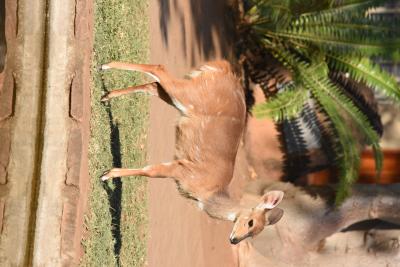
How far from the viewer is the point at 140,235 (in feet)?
23.5

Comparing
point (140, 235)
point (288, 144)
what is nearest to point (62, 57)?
point (140, 235)

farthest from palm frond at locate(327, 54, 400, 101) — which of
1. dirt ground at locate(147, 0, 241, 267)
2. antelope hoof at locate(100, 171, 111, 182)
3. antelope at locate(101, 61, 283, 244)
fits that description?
antelope hoof at locate(100, 171, 111, 182)

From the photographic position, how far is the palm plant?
9.23 m

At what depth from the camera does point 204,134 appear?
5.88m

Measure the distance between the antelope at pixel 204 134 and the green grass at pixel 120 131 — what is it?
202 mm

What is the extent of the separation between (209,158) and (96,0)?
5.79 feet

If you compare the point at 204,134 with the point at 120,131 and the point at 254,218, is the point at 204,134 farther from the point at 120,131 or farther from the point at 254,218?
the point at 120,131

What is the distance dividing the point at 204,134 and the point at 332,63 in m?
4.59

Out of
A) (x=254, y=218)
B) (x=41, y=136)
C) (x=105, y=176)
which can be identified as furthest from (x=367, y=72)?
(x=41, y=136)

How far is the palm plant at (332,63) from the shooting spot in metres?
9.23

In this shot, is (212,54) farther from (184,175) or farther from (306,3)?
(184,175)

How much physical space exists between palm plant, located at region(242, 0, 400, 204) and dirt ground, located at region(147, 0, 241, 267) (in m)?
0.73

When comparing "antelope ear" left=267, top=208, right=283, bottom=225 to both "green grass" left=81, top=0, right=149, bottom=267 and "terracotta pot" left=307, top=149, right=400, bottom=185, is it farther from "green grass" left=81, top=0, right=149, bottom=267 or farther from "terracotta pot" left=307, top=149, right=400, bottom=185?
"terracotta pot" left=307, top=149, right=400, bottom=185

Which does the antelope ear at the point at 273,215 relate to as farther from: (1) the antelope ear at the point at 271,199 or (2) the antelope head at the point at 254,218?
(1) the antelope ear at the point at 271,199
